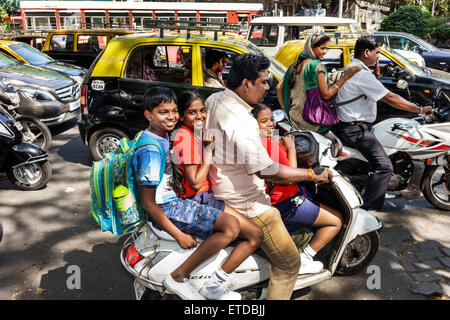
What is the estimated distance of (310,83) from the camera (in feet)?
12.6

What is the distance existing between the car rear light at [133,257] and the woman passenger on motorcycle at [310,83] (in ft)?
7.25

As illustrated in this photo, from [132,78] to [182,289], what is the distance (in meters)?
3.70

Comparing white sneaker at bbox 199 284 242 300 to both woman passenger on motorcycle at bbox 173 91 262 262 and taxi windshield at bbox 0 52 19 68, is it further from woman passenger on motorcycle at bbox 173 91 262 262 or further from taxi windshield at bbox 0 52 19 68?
taxi windshield at bbox 0 52 19 68

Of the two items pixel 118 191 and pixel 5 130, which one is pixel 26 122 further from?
pixel 118 191

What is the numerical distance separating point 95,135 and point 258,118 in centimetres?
366

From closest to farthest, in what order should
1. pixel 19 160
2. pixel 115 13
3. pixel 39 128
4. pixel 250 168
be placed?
pixel 250 168 < pixel 19 160 < pixel 39 128 < pixel 115 13

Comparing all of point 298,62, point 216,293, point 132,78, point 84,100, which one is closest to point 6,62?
point 84,100

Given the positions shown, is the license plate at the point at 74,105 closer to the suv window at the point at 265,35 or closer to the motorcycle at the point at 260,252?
the motorcycle at the point at 260,252

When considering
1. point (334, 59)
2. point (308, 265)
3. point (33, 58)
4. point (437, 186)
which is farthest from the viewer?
point (33, 58)

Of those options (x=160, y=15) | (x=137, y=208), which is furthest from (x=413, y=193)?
(x=160, y=15)

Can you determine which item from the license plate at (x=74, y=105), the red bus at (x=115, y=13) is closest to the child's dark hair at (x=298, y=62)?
the license plate at (x=74, y=105)

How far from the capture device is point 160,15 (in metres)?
17.4

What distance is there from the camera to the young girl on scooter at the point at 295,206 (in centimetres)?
260

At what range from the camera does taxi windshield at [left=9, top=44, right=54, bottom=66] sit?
9469 mm
